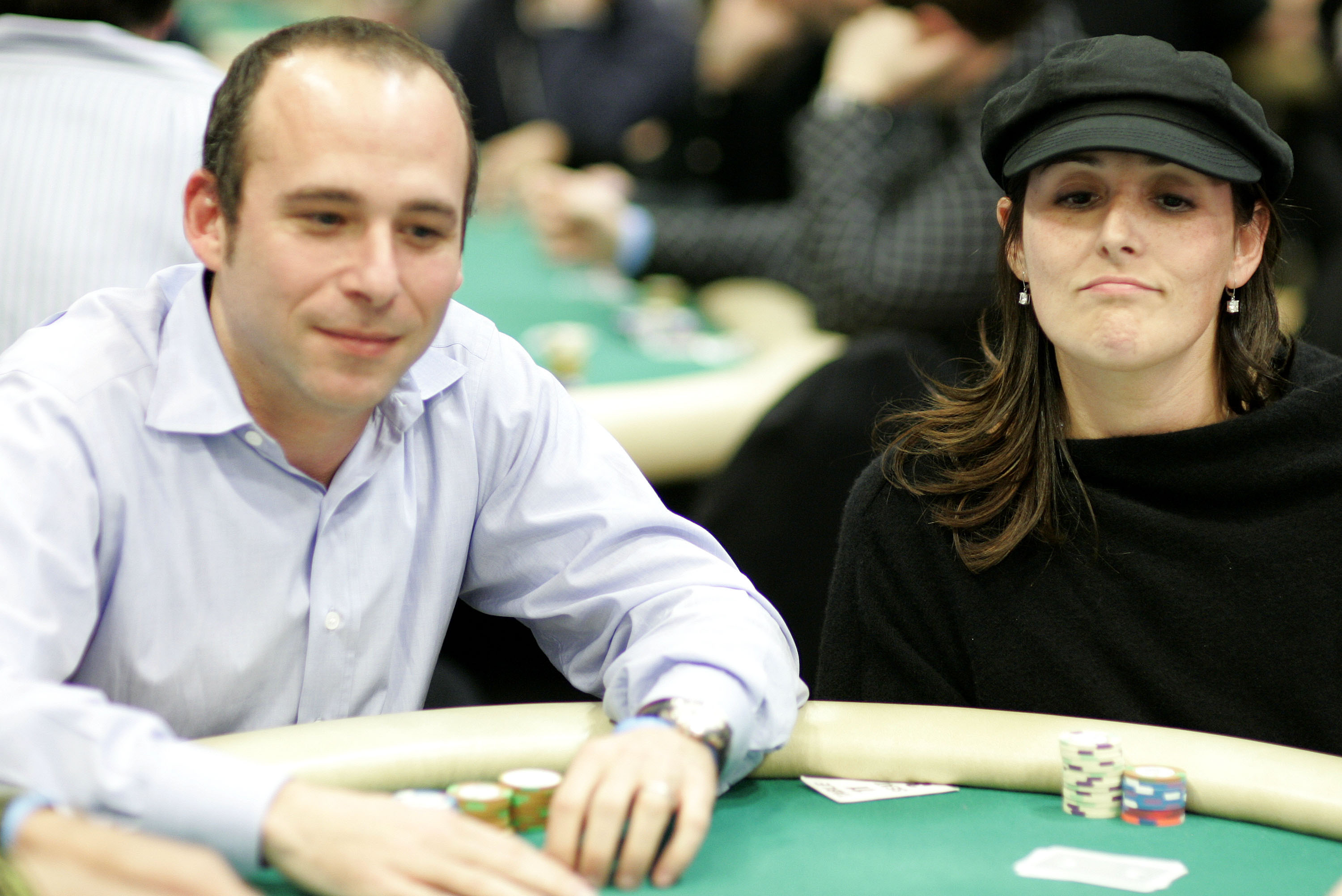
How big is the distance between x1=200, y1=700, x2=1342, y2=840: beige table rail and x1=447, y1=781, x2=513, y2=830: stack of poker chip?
0.10 metres

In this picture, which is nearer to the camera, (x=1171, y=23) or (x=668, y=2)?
(x=1171, y=23)

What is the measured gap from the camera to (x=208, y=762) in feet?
3.83

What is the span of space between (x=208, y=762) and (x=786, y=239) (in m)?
3.78

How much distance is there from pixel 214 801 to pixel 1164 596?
1130 millimetres

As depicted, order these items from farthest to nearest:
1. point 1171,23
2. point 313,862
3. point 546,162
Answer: point 546,162
point 1171,23
point 313,862

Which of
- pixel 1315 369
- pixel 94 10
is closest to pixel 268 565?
pixel 1315 369

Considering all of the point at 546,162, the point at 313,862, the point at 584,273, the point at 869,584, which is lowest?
the point at 313,862

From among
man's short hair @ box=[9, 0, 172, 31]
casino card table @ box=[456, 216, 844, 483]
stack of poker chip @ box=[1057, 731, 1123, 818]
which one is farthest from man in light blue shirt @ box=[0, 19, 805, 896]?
man's short hair @ box=[9, 0, 172, 31]

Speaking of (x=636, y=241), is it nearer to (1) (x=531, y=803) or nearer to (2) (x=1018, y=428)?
(2) (x=1018, y=428)

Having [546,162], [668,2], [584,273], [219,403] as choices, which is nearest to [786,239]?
[584,273]

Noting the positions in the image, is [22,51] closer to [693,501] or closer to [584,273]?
[693,501]

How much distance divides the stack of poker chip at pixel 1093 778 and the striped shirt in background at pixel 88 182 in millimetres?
1667

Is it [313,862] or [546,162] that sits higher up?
[546,162]

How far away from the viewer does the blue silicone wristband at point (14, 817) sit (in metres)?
1.12
